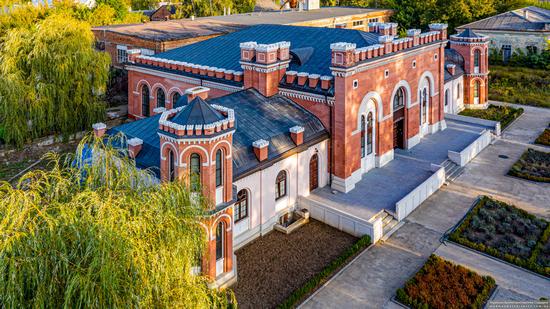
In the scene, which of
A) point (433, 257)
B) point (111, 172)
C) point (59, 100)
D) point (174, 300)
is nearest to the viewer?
point (174, 300)

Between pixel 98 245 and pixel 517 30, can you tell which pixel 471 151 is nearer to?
pixel 98 245

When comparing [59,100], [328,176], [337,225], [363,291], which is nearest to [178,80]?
[59,100]

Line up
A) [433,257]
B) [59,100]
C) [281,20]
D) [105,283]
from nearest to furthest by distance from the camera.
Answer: [105,283] < [433,257] < [59,100] < [281,20]

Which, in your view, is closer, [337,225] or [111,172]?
[111,172]

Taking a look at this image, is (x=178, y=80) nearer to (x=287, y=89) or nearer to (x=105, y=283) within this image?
(x=287, y=89)

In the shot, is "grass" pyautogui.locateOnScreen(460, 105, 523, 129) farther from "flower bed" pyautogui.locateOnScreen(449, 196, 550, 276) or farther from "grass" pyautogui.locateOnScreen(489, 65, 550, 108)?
"flower bed" pyautogui.locateOnScreen(449, 196, 550, 276)

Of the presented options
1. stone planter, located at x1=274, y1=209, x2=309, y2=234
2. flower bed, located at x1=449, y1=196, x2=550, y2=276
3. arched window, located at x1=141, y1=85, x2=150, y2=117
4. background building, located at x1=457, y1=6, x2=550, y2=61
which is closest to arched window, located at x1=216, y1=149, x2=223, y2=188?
stone planter, located at x1=274, y1=209, x2=309, y2=234
